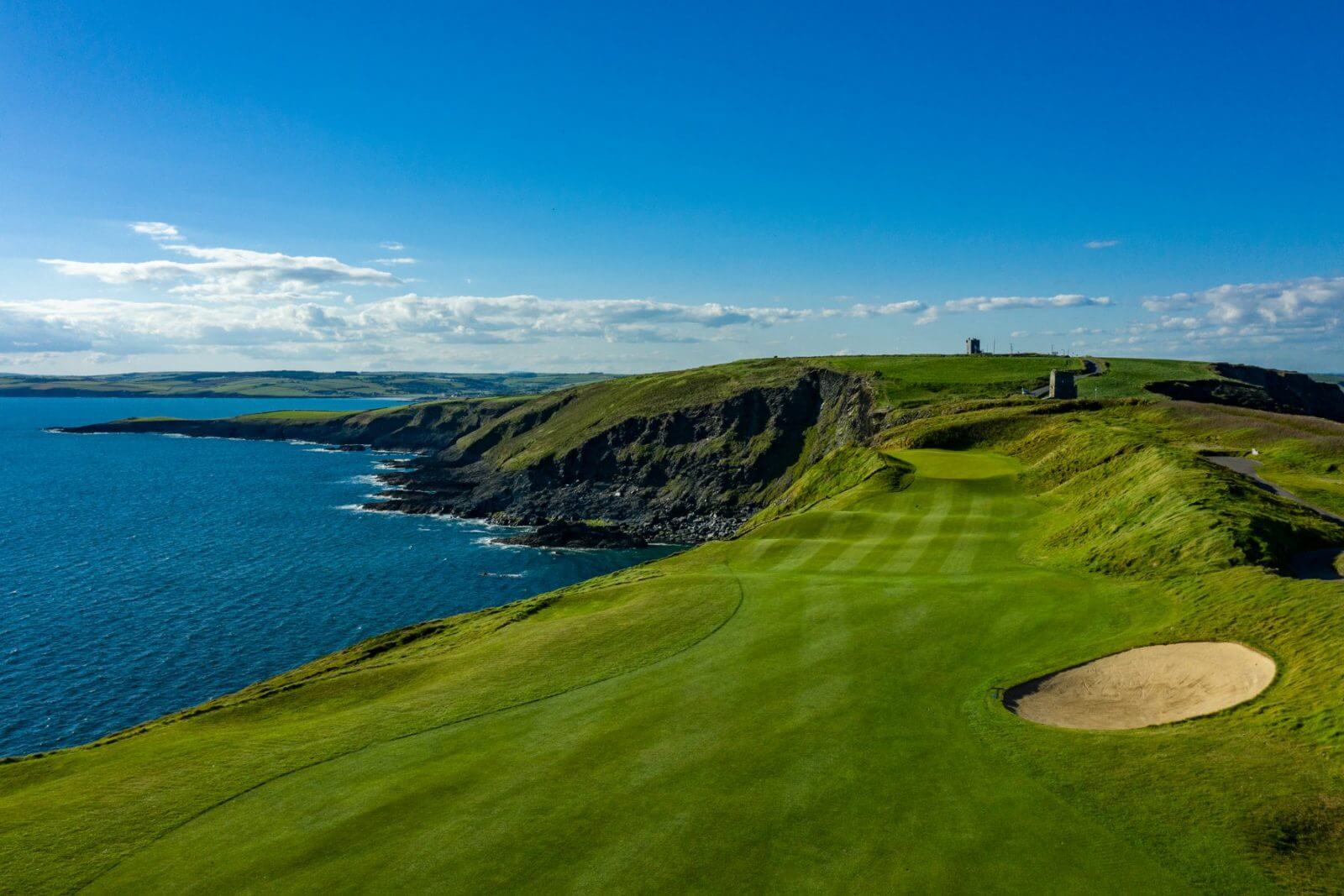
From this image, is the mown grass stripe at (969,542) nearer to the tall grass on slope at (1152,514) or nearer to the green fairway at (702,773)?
the tall grass on slope at (1152,514)

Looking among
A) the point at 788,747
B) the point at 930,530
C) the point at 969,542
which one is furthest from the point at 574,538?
the point at 788,747

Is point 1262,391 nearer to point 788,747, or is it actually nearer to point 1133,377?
point 1133,377

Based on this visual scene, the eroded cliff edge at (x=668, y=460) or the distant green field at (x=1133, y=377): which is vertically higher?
the distant green field at (x=1133, y=377)

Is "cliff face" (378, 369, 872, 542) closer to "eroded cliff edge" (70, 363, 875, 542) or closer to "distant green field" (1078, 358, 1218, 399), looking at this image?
"eroded cliff edge" (70, 363, 875, 542)

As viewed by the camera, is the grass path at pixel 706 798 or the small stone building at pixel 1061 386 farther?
the small stone building at pixel 1061 386

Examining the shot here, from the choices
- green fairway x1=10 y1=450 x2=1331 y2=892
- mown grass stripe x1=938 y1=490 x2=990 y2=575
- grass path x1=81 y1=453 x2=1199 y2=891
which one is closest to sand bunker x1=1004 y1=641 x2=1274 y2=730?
green fairway x1=10 y1=450 x2=1331 y2=892

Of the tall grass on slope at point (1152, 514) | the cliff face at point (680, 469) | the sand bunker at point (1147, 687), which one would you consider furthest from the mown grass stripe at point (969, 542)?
the cliff face at point (680, 469)
